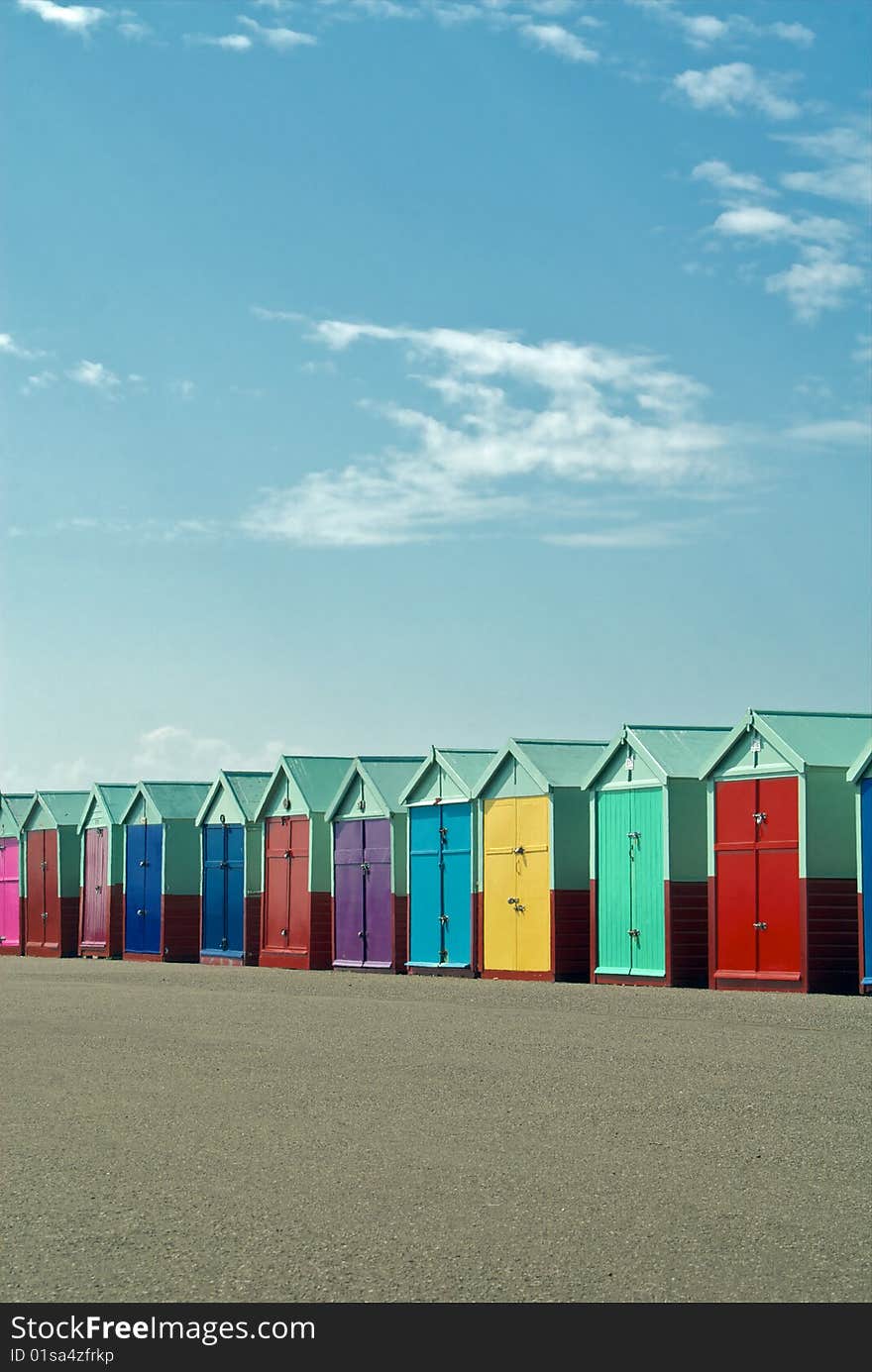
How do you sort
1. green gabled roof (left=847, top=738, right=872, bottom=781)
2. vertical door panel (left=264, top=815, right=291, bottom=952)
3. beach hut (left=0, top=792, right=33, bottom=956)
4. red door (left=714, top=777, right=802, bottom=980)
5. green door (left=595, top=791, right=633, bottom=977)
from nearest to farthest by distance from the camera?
green gabled roof (left=847, top=738, right=872, bottom=781) → red door (left=714, top=777, right=802, bottom=980) → green door (left=595, top=791, right=633, bottom=977) → vertical door panel (left=264, top=815, right=291, bottom=952) → beach hut (left=0, top=792, right=33, bottom=956)

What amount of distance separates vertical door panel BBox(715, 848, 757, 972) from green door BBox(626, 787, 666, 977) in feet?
4.00

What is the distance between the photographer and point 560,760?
30.9m

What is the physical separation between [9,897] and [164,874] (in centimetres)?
1026

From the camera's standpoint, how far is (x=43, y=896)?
159 feet

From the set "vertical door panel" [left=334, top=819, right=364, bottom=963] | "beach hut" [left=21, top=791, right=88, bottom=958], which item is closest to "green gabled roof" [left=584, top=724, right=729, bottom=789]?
"vertical door panel" [left=334, top=819, right=364, bottom=963]

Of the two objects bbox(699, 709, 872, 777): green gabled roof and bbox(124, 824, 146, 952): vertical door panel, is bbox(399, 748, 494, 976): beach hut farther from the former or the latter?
bbox(124, 824, 146, 952): vertical door panel

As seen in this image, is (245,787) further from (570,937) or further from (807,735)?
(807,735)

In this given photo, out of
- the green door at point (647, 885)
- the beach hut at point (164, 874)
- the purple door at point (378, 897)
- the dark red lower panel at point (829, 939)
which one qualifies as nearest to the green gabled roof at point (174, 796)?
the beach hut at point (164, 874)

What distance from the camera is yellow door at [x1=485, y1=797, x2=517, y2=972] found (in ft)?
100

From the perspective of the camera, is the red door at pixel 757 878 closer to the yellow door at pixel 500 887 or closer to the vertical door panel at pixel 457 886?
the yellow door at pixel 500 887

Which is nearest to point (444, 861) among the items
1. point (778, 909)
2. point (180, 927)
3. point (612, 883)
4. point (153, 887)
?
point (612, 883)
